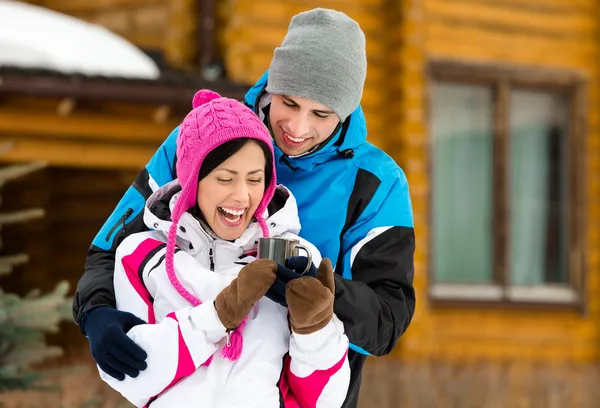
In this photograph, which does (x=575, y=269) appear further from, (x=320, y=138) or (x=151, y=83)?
(x=320, y=138)

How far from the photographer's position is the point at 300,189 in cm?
276

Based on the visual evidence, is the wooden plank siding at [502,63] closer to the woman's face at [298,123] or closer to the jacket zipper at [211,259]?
the woman's face at [298,123]

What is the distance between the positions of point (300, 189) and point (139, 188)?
0.44 meters

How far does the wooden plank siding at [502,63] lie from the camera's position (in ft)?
27.5

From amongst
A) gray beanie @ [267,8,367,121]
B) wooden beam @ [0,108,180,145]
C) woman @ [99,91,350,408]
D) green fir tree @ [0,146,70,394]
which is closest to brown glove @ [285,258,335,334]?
woman @ [99,91,350,408]

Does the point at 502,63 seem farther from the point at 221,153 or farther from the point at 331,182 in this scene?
the point at 221,153

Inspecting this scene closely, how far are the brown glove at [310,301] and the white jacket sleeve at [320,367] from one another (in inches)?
1.2

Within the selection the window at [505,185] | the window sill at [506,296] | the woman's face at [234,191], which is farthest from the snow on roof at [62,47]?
the woman's face at [234,191]

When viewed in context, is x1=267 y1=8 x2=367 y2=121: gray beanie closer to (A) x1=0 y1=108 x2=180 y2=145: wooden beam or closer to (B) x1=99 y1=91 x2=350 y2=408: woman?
(B) x1=99 y1=91 x2=350 y2=408: woman

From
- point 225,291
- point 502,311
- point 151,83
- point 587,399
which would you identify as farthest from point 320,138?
point 502,311

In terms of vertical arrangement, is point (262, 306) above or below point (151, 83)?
below

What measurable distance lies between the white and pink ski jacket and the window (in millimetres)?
6151

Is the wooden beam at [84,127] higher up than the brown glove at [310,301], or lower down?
higher up

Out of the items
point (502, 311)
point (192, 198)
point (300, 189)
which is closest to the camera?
point (192, 198)
